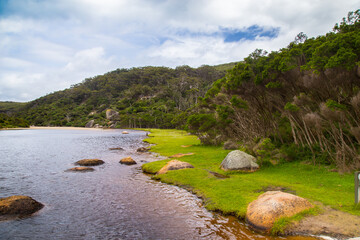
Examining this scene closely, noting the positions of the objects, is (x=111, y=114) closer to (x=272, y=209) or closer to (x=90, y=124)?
(x=90, y=124)

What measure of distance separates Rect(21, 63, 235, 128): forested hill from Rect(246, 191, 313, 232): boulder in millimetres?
99423

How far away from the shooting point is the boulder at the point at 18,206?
39.7ft

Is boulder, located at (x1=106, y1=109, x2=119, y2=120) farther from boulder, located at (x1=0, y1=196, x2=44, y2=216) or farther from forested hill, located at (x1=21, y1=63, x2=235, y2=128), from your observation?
boulder, located at (x1=0, y1=196, x2=44, y2=216)

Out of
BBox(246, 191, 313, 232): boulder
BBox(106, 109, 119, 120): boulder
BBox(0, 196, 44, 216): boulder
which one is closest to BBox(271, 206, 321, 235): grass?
BBox(246, 191, 313, 232): boulder

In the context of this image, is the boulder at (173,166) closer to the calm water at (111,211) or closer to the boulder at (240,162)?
the calm water at (111,211)

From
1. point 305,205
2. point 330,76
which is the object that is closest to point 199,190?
point 305,205

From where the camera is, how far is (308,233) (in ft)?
31.1

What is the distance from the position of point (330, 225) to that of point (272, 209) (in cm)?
223

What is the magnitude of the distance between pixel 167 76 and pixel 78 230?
168775 mm

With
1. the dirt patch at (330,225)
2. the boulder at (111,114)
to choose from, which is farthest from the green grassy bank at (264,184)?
the boulder at (111,114)

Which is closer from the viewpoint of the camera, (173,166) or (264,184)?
(264,184)

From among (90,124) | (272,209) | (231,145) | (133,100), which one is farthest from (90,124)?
(272,209)

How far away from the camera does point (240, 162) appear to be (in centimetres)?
1984

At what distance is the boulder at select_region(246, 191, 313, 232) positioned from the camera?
1028cm
